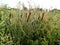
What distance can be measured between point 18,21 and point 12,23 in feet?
0.52

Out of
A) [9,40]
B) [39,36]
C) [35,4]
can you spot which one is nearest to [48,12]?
[35,4]

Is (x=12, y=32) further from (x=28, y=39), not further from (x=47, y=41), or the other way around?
(x=47, y=41)

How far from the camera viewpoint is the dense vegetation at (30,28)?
5.91 m

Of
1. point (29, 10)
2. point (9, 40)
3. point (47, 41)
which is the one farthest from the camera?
point (29, 10)

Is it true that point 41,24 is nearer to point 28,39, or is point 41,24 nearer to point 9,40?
point 28,39

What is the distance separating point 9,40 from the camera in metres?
5.29

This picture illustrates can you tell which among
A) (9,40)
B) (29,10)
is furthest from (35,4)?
(9,40)

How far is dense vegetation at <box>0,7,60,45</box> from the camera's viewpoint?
19.4ft

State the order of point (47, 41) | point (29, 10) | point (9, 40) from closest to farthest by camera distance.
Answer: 1. point (9, 40)
2. point (47, 41)
3. point (29, 10)

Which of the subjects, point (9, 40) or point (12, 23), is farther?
point (12, 23)

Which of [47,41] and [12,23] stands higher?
[12,23]

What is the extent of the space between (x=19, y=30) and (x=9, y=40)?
2.41 ft

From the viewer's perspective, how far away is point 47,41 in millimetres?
5816

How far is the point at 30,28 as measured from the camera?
603 cm
